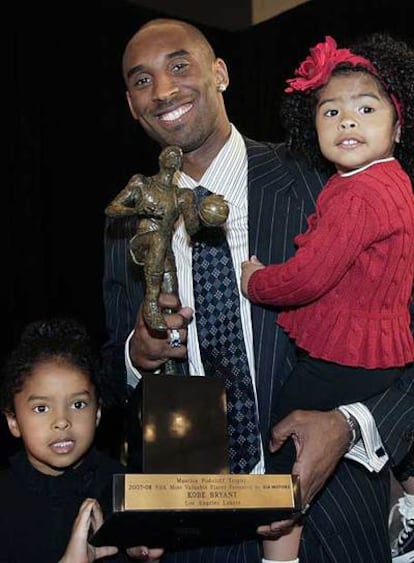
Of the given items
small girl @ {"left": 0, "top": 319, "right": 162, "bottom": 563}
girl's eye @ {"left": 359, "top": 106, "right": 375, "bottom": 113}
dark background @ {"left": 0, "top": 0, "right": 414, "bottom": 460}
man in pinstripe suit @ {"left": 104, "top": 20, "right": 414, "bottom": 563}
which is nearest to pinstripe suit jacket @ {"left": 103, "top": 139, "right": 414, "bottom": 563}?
man in pinstripe suit @ {"left": 104, "top": 20, "right": 414, "bottom": 563}

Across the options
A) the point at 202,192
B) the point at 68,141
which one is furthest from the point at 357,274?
the point at 68,141

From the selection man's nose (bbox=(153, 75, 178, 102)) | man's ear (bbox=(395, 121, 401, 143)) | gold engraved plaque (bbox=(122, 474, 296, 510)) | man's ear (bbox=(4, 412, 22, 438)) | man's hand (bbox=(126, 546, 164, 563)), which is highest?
man's nose (bbox=(153, 75, 178, 102))

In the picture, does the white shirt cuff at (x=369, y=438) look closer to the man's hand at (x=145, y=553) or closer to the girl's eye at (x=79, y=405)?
the man's hand at (x=145, y=553)

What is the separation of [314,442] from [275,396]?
0.15m

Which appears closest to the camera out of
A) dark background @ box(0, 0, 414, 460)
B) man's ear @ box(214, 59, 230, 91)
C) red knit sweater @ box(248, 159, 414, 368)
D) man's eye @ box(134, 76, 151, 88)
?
red knit sweater @ box(248, 159, 414, 368)

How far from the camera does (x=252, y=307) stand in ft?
5.97

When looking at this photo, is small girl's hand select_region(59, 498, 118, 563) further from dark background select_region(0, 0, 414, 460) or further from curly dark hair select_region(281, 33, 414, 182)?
dark background select_region(0, 0, 414, 460)

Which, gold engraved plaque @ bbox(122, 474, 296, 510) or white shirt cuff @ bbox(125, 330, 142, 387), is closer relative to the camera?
gold engraved plaque @ bbox(122, 474, 296, 510)

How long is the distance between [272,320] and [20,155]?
1.43 metres

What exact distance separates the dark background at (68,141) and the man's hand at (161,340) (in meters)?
1.29

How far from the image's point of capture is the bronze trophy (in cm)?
145

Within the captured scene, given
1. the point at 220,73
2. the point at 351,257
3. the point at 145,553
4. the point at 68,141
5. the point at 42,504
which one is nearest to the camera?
the point at 351,257

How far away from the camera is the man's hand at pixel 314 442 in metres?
1.67

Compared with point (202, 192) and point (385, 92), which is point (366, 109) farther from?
Result: point (202, 192)
